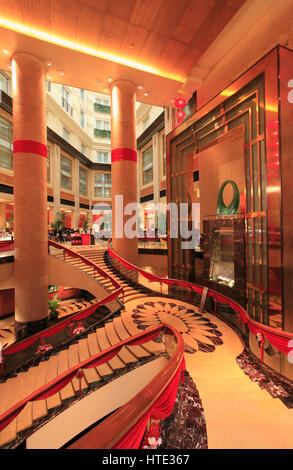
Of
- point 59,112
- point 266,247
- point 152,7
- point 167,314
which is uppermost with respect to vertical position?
point 59,112

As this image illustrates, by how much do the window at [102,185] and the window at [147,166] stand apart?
7.37 m

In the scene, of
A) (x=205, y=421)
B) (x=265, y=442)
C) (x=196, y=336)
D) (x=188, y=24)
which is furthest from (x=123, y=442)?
(x=188, y=24)

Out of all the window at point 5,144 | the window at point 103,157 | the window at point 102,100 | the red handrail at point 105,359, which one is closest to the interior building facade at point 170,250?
the red handrail at point 105,359

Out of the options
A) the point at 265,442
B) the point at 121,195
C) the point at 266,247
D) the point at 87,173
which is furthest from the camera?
the point at 87,173

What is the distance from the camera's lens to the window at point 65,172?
21.3 metres

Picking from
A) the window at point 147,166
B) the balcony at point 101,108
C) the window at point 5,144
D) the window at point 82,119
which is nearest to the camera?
the window at point 5,144

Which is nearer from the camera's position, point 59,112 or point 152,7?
point 152,7

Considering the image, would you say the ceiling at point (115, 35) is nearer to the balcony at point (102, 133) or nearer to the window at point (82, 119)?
the window at point (82, 119)

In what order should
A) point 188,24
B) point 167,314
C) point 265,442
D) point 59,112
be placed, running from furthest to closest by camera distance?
point 59,112, point 188,24, point 167,314, point 265,442

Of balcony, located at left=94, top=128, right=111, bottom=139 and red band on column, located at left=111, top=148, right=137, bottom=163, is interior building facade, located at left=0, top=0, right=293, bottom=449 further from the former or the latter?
balcony, located at left=94, top=128, right=111, bottom=139

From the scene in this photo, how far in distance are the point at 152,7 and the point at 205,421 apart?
9862mm

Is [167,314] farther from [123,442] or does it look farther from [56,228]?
[56,228]

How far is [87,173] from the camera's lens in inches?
1037

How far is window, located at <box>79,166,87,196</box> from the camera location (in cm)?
2470
